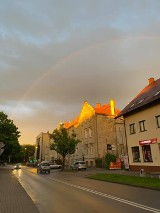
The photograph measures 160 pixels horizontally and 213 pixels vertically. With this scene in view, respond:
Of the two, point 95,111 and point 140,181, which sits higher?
point 95,111

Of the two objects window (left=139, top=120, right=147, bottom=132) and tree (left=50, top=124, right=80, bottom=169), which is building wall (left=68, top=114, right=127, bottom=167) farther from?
window (left=139, top=120, right=147, bottom=132)

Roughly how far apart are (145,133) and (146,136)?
1.36 ft

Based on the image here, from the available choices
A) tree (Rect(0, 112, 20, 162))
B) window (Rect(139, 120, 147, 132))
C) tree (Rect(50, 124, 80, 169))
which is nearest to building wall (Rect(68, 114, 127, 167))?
tree (Rect(50, 124, 80, 169))

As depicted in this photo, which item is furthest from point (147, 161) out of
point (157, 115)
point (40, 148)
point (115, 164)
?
point (40, 148)

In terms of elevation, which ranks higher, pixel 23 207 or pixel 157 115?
pixel 157 115

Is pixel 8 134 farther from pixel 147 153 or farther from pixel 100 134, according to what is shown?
pixel 147 153

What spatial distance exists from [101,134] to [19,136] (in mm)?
26315

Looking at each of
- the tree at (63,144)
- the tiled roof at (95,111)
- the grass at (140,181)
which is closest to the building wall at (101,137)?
the tiled roof at (95,111)

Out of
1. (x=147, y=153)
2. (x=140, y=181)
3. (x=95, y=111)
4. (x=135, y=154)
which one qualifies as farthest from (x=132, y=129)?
(x=95, y=111)

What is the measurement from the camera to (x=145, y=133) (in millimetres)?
29891

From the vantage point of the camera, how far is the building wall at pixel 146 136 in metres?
27.8

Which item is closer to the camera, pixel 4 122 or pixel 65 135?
pixel 65 135

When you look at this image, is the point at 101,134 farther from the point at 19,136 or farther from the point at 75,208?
the point at 75,208

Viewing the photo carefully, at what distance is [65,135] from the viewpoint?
50500 millimetres
